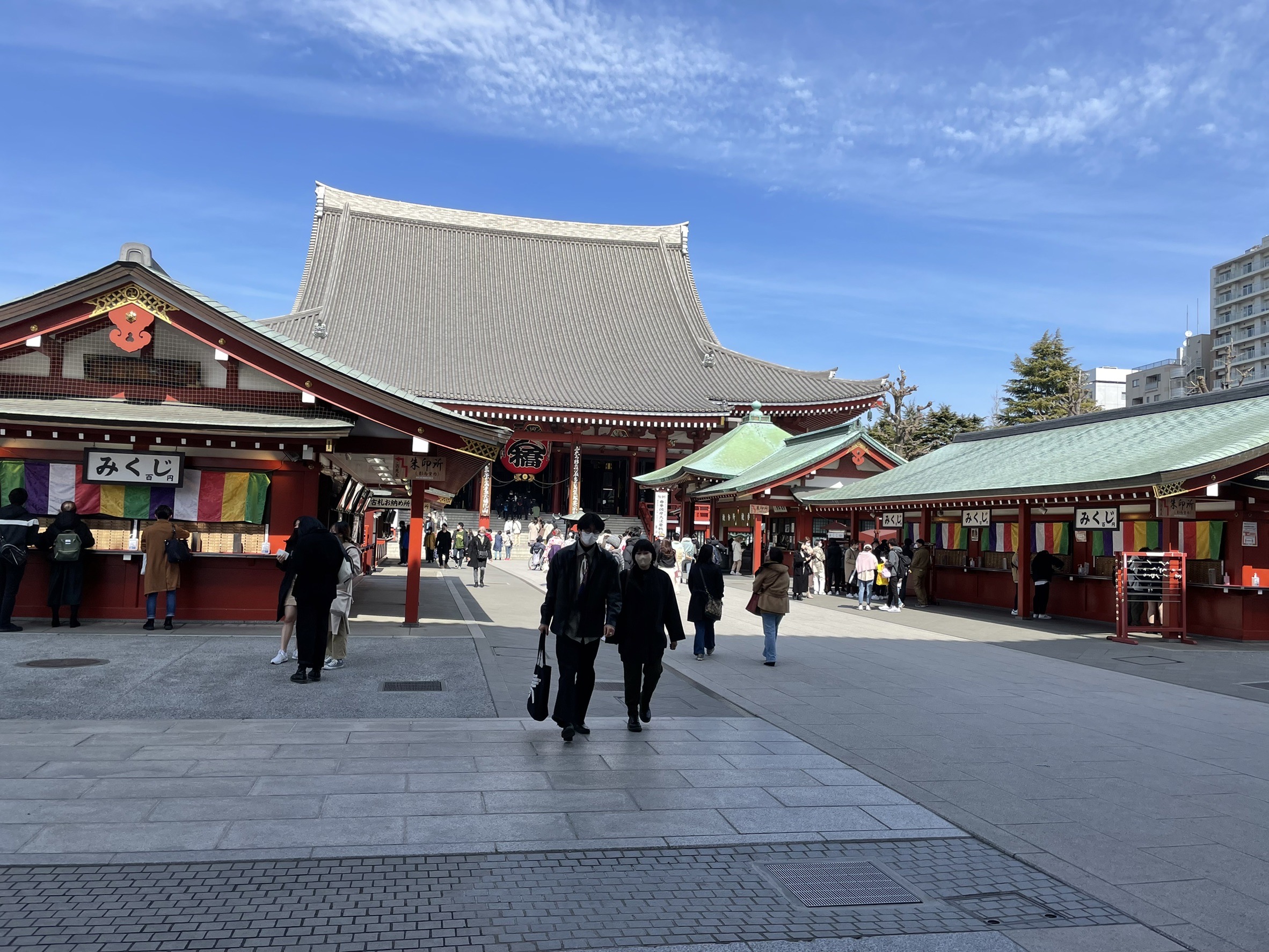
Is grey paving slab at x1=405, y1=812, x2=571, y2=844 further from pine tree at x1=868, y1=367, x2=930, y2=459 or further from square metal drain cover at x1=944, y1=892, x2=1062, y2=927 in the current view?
pine tree at x1=868, y1=367, x2=930, y2=459

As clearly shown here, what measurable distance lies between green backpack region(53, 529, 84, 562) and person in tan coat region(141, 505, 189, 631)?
2.55 feet

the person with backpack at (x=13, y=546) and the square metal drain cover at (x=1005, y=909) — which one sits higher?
the person with backpack at (x=13, y=546)

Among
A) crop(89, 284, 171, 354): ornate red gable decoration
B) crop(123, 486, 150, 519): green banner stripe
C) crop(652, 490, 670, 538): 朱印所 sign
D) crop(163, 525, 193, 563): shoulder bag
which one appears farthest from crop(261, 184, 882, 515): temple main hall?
crop(163, 525, 193, 563): shoulder bag

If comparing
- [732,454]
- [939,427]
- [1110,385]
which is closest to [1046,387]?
[939,427]

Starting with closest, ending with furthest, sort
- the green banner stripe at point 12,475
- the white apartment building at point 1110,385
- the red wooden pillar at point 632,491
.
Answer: the green banner stripe at point 12,475
the red wooden pillar at point 632,491
the white apartment building at point 1110,385

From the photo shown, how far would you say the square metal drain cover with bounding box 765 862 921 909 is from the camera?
4.64m

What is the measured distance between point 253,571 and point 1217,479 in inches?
573

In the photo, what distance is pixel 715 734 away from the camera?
811 centimetres

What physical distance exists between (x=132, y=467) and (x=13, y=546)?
1.89 m

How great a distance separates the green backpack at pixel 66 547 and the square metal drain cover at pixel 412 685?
17.5 ft

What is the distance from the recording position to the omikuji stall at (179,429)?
13.3 meters

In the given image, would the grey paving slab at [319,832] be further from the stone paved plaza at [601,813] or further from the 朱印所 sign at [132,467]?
the 朱印所 sign at [132,467]

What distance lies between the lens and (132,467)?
1336 centimetres

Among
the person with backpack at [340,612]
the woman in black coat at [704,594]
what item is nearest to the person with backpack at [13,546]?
the person with backpack at [340,612]
